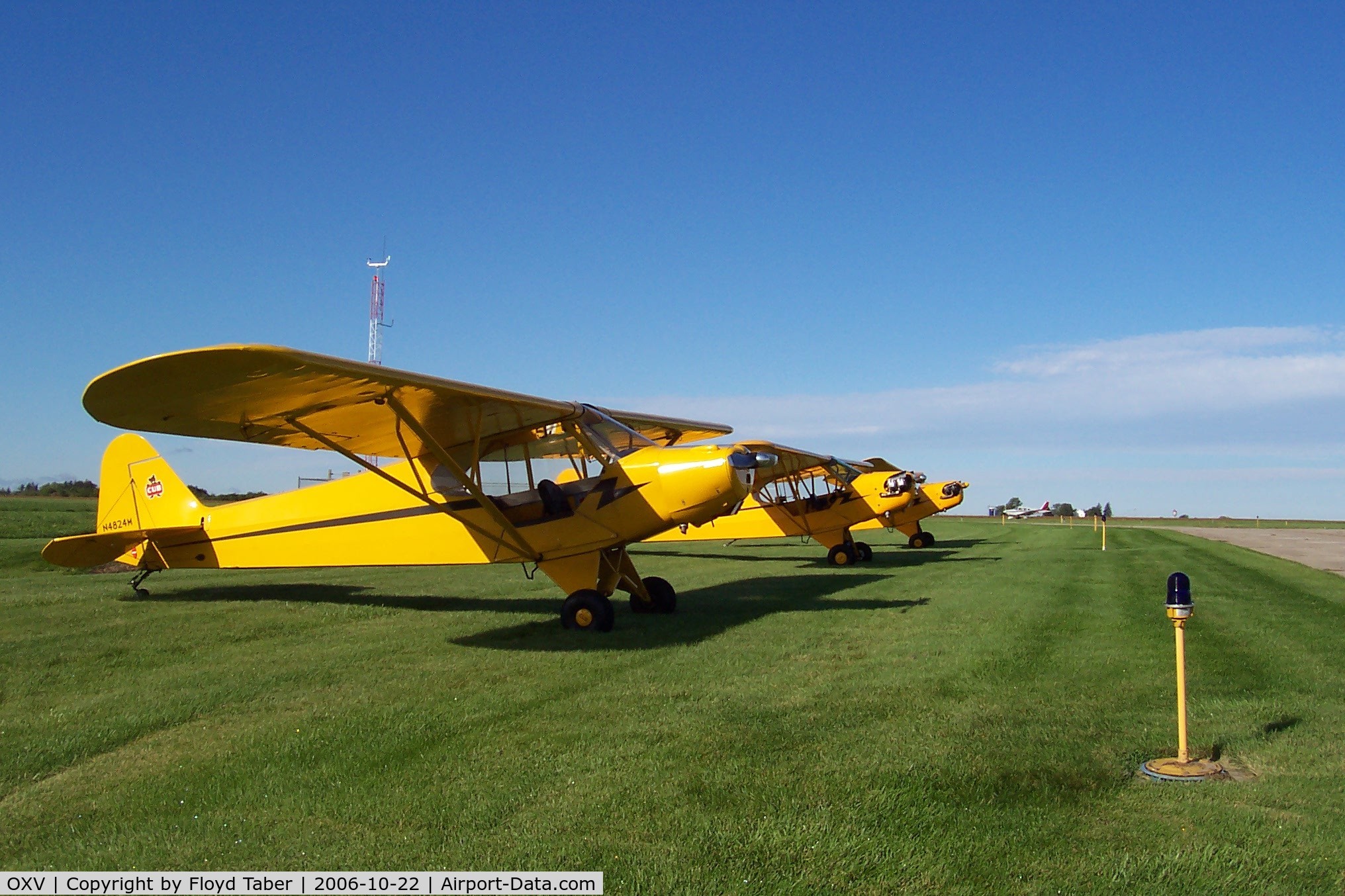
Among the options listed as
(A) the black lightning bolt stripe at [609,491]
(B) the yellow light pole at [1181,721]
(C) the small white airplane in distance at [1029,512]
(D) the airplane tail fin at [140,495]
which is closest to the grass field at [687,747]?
(B) the yellow light pole at [1181,721]

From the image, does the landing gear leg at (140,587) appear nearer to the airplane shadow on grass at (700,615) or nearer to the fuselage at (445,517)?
the fuselage at (445,517)

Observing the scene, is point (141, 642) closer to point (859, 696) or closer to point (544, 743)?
point (544, 743)

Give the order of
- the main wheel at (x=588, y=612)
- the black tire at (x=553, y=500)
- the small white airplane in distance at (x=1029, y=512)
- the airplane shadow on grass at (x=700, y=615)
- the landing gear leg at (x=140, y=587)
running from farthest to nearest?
1. the small white airplane in distance at (x=1029, y=512)
2. the landing gear leg at (x=140, y=587)
3. the black tire at (x=553, y=500)
4. the main wheel at (x=588, y=612)
5. the airplane shadow on grass at (x=700, y=615)

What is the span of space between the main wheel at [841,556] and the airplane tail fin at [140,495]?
1440 cm

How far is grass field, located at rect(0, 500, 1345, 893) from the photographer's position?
373 cm

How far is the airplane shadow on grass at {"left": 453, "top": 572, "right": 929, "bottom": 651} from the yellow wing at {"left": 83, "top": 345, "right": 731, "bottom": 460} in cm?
238

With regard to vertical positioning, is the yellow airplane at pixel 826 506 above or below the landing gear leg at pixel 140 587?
above

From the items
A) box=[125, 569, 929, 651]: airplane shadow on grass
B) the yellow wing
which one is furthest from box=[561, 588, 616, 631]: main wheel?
the yellow wing

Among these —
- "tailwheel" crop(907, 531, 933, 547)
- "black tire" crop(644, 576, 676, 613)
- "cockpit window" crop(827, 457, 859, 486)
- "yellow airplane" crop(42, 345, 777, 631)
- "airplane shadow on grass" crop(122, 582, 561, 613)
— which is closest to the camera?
"yellow airplane" crop(42, 345, 777, 631)

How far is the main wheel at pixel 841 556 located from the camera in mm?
22281

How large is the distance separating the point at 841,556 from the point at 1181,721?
57.7 ft

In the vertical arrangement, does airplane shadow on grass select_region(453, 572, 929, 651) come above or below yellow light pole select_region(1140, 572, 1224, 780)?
below

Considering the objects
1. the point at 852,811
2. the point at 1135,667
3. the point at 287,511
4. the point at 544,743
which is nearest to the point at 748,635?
the point at 1135,667

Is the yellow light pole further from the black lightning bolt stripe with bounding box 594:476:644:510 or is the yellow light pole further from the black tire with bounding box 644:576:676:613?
the black tire with bounding box 644:576:676:613
